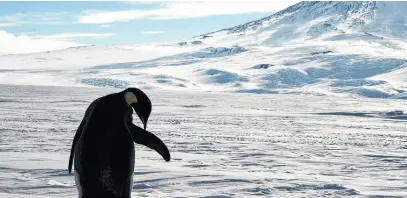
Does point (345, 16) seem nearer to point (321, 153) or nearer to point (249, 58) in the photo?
point (249, 58)

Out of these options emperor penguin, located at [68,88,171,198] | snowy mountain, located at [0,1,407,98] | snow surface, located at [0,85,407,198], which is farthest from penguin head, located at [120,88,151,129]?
snowy mountain, located at [0,1,407,98]

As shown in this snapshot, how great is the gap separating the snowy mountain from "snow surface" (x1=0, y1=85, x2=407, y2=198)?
1674 inches

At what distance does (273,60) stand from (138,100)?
103 meters

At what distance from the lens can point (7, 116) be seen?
2042 cm

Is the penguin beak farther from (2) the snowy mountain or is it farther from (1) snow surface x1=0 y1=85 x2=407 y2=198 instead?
(2) the snowy mountain

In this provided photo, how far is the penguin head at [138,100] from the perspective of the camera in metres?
3.23

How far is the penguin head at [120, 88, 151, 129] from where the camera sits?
3.23m

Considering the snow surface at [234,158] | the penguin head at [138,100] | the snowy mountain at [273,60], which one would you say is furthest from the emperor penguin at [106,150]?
the snowy mountain at [273,60]

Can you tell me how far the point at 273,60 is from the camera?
105 m

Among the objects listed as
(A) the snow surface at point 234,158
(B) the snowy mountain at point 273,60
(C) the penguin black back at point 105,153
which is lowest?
(B) the snowy mountain at point 273,60

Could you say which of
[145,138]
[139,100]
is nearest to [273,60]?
[145,138]

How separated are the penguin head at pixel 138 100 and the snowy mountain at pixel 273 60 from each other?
57700 millimetres

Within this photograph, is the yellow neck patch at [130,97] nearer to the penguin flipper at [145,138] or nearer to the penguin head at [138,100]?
the penguin head at [138,100]

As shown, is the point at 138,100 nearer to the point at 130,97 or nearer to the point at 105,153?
the point at 130,97
